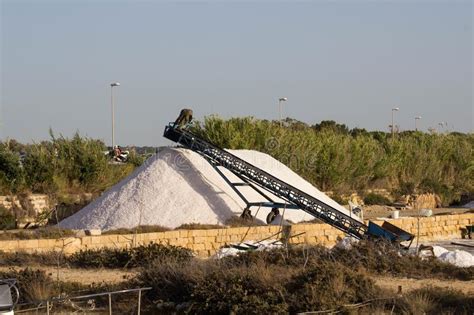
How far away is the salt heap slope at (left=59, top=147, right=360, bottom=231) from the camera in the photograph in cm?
2277

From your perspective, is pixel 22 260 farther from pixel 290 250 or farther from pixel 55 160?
pixel 55 160

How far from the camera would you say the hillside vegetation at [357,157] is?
106 feet

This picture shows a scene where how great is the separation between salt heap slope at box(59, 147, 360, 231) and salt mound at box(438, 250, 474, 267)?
7.04 metres

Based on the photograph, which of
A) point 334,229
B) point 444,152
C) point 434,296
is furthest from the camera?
point 444,152

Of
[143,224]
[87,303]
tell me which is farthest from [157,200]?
[87,303]

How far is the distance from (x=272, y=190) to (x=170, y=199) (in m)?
2.69

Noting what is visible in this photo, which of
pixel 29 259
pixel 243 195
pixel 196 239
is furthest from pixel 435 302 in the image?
pixel 243 195

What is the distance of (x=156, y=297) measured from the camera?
12461mm

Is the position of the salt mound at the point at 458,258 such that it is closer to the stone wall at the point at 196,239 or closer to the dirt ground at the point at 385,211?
the stone wall at the point at 196,239

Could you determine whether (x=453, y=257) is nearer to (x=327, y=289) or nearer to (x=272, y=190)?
(x=327, y=289)

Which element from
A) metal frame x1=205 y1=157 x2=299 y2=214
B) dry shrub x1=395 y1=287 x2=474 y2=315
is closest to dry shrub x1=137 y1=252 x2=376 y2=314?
dry shrub x1=395 y1=287 x2=474 y2=315

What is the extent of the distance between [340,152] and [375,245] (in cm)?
1889

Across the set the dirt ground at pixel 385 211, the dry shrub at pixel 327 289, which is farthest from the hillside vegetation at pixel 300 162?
the dry shrub at pixel 327 289

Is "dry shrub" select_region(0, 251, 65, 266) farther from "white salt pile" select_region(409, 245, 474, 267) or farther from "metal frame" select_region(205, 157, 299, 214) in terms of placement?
"metal frame" select_region(205, 157, 299, 214)
